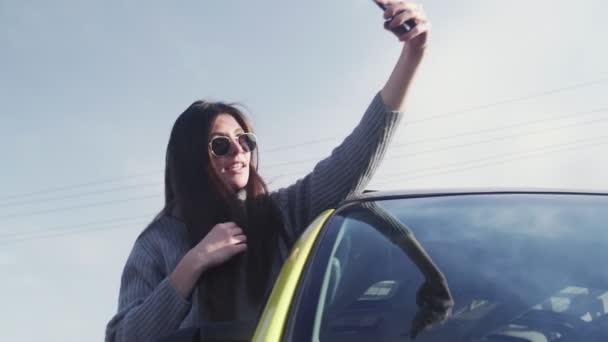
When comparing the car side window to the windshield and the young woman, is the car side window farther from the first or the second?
the young woman

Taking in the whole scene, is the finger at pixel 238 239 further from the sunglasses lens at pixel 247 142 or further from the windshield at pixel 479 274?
the sunglasses lens at pixel 247 142

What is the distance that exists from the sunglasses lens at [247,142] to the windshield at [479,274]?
3.03 ft

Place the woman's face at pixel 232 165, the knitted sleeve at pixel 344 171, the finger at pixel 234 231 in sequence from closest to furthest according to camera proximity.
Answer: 1. the finger at pixel 234 231
2. the knitted sleeve at pixel 344 171
3. the woman's face at pixel 232 165

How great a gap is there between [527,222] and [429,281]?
0.38 metres

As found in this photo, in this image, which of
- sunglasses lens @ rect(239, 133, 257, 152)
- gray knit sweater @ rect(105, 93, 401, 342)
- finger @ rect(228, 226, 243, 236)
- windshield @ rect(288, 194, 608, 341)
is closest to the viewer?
windshield @ rect(288, 194, 608, 341)

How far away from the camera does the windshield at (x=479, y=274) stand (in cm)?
137

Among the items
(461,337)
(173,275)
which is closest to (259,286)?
(173,275)

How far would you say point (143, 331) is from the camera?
2.01 m

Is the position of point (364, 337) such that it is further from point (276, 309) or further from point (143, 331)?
point (143, 331)

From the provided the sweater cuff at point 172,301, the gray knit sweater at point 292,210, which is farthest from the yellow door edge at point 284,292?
the gray knit sweater at point 292,210

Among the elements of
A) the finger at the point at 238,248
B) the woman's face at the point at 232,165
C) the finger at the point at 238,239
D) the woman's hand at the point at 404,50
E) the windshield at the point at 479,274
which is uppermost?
the woman's hand at the point at 404,50

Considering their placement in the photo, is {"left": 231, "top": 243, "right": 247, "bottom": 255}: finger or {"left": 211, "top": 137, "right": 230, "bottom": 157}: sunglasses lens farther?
{"left": 211, "top": 137, "right": 230, "bottom": 157}: sunglasses lens

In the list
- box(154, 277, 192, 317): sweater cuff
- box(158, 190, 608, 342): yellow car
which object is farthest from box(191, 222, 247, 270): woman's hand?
box(158, 190, 608, 342): yellow car

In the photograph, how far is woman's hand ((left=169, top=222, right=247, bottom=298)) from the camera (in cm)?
200
